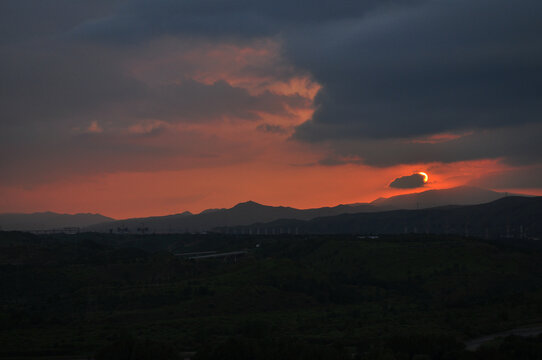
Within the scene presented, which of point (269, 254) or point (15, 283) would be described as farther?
point (269, 254)

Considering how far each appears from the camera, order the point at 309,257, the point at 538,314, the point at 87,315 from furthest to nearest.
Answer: the point at 309,257 < the point at 87,315 < the point at 538,314

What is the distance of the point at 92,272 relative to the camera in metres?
121

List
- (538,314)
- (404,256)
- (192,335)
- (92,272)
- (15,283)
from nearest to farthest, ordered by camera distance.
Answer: (192,335)
(538,314)
(15,283)
(92,272)
(404,256)

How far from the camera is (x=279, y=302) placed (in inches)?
3863

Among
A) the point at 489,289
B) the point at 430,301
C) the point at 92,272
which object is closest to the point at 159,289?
the point at 92,272

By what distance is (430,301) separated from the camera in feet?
332

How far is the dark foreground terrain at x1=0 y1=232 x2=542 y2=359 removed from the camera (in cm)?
4978

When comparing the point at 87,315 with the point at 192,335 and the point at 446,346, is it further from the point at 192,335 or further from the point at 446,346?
the point at 446,346

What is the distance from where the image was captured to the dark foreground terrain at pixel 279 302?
49.8m

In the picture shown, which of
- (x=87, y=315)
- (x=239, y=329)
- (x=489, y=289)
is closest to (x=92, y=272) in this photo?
(x=87, y=315)

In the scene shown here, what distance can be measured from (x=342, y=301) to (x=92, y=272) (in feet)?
176

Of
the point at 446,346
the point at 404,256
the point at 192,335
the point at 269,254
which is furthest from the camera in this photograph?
the point at 269,254

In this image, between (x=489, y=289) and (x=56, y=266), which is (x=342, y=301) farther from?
(x=56, y=266)

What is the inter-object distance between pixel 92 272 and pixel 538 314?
86729 millimetres
